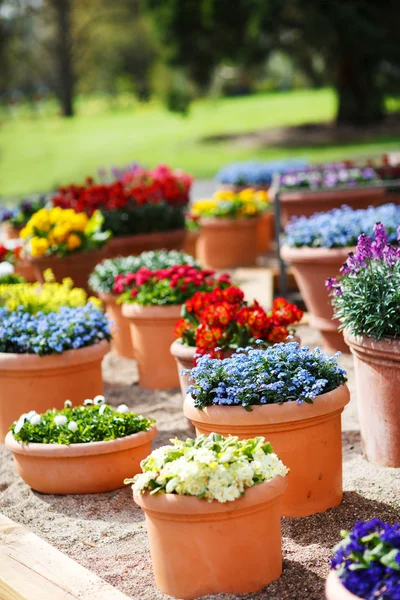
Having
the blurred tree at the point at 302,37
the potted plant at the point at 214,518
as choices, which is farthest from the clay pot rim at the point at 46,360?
the blurred tree at the point at 302,37

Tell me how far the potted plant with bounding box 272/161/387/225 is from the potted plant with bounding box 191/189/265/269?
448 millimetres

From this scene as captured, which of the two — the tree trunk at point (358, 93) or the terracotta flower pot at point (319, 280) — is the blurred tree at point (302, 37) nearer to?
the tree trunk at point (358, 93)

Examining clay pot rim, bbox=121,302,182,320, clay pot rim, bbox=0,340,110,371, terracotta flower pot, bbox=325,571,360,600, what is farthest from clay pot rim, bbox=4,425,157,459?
terracotta flower pot, bbox=325,571,360,600

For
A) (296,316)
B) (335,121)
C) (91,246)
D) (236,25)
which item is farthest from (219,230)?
(335,121)

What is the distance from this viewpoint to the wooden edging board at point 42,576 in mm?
3414

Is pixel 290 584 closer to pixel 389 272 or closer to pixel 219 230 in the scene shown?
pixel 389 272

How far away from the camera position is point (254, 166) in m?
14.1

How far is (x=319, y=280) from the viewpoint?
671 cm

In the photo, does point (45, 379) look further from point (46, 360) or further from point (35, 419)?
point (35, 419)

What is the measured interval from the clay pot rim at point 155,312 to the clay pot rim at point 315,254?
3.00 feet

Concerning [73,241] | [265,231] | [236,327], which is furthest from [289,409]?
[265,231]

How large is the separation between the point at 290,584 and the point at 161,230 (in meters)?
6.31

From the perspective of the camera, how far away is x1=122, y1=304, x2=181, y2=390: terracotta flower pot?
6.52 meters

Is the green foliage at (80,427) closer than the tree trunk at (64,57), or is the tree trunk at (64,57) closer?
the green foliage at (80,427)
